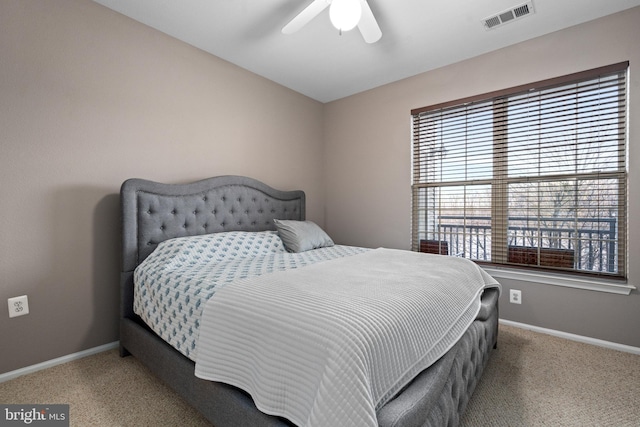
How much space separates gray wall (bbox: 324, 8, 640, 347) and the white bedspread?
4.79ft

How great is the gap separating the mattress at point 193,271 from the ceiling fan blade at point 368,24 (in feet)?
5.23

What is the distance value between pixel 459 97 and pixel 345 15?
1.67m

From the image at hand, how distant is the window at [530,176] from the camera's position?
7.19 feet

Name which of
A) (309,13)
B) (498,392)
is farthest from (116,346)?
(309,13)

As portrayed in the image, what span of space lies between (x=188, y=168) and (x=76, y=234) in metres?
0.92

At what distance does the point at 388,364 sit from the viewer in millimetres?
957

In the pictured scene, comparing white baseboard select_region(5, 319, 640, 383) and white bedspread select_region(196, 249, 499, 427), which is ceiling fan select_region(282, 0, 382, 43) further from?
white baseboard select_region(5, 319, 640, 383)

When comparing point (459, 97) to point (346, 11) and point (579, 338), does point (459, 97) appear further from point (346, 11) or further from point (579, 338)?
point (579, 338)

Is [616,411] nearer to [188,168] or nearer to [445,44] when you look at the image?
[445,44]

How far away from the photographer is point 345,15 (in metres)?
1.66

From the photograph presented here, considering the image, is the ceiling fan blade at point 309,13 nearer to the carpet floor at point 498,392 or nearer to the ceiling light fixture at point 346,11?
the ceiling light fixture at point 346,11

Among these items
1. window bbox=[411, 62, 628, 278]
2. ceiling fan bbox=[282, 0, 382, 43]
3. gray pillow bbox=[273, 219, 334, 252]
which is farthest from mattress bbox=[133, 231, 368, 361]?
ceiling fan bbox=[282, 0, 382, 43]

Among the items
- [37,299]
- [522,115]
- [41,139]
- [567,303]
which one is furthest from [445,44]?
[37,299]

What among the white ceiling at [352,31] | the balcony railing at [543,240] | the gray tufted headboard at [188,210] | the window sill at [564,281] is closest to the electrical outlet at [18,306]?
the gray tufted headboard at [188,210]
